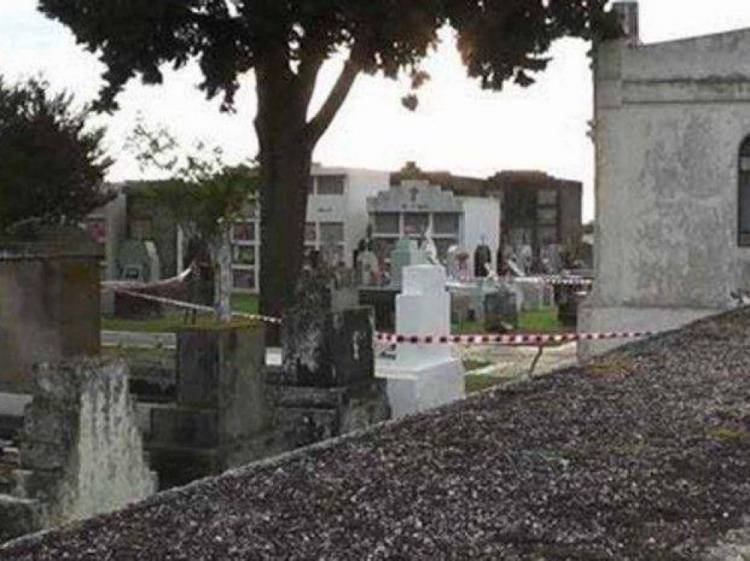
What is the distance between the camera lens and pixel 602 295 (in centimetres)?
1758

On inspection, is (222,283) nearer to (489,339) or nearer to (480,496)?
(489,339)

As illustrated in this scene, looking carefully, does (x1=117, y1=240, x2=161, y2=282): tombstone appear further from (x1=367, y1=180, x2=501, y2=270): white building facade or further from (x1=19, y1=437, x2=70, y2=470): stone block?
(x1=19, y1=437, x2=70, y2=470): stone block

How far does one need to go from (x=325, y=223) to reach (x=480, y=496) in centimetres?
3131

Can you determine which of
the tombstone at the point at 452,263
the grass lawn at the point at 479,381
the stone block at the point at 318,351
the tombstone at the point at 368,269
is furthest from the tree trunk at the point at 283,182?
the tombstone at the point at 452,263

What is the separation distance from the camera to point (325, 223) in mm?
35312

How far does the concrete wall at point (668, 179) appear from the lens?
17.1m

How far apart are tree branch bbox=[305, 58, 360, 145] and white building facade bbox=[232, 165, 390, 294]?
14.4 m

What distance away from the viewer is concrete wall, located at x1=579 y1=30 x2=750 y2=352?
1708 cm

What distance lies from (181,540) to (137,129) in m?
34.4

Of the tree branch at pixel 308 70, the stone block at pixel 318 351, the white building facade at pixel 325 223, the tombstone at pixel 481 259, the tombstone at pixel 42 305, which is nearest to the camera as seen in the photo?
the stone block at pixel 318 351

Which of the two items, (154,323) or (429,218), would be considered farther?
(429,218)

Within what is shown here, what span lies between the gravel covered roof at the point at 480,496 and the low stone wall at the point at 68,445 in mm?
2107

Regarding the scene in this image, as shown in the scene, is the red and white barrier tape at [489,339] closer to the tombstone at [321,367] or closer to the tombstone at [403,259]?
the tombstone at [321,367]

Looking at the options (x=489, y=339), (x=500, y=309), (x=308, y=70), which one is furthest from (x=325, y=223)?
(x=489, y=339)
